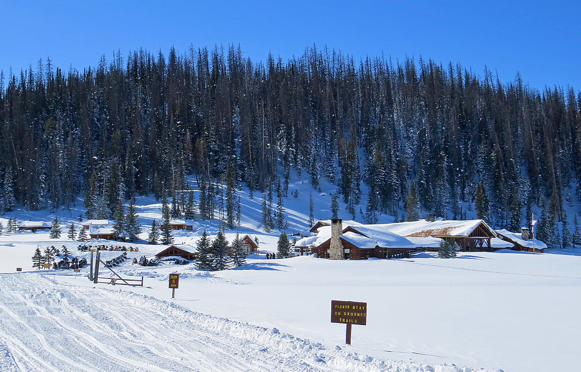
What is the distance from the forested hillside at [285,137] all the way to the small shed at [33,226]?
8.50m

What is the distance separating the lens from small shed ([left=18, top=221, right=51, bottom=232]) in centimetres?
6954

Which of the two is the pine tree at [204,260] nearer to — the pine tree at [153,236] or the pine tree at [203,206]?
the pine tree at [153,236]

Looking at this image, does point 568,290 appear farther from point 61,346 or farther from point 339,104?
point 339,104

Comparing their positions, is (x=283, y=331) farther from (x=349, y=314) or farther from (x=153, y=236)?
(x=153, y=236)

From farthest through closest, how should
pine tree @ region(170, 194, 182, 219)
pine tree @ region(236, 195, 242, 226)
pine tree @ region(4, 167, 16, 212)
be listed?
1. pine tree @ region(4, 167, 16, 212)
2. pine tree @ region(170, 194, 182, 219)
3. pine tree @ region(236, 195, 242, 226)

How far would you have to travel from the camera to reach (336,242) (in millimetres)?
45844

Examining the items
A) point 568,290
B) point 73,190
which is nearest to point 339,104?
point 73,190

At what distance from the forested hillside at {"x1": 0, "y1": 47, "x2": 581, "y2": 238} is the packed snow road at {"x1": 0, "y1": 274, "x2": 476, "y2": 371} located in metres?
66.3

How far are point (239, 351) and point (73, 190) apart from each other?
90.2m

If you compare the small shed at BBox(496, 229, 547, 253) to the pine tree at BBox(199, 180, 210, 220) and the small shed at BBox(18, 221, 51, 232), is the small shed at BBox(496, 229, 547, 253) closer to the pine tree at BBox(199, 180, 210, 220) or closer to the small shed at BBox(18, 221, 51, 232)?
the pine tree at BBox(199, 180, 210, 220)

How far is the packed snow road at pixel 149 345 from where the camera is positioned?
8.14m

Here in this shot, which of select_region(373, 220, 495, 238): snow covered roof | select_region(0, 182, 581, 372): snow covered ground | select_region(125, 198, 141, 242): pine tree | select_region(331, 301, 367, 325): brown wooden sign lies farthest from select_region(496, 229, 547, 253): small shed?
select_region(331, 301, 367, 325): brown wooden sign

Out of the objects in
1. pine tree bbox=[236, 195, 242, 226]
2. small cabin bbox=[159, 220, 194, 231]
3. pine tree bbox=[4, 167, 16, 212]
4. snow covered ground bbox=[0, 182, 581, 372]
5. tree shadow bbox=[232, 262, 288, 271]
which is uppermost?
pine tree bbox=[4, 167, 16, 212]

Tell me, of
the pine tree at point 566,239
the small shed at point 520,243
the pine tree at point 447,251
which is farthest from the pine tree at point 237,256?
the pine tree at point 566,239
